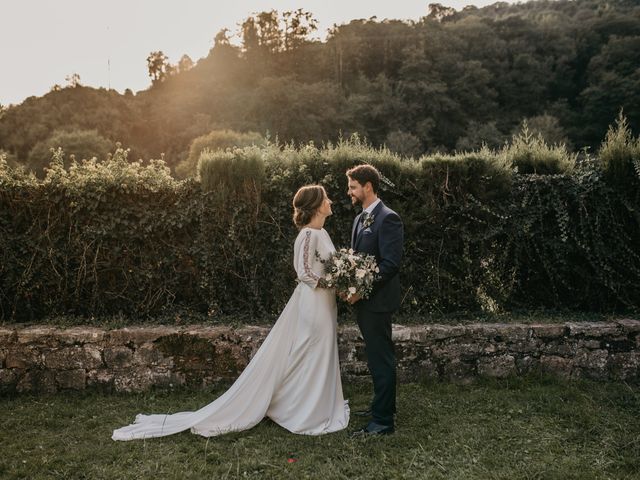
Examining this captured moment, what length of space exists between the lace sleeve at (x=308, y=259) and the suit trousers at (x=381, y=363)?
22.3 inches

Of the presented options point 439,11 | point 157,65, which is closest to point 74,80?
point 157,65

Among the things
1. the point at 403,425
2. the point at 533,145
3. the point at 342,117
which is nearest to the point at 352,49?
the point at 342,117

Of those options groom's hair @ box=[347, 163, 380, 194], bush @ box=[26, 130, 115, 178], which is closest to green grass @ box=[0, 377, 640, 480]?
groom's hair @ box=[347, 163, 380, 194]

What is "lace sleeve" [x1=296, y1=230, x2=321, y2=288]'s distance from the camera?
4.92 m

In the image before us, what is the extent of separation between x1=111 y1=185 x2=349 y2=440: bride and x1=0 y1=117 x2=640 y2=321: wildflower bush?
5.52 ft

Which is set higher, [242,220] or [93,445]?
[242,220]

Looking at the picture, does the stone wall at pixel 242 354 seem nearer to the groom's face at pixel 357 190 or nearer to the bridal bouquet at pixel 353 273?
the bridal bouquet at pixel 353 273

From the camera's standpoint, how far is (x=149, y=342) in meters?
6.07

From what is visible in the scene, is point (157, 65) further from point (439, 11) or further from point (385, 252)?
point (385, 252)

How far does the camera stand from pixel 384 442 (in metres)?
4.59

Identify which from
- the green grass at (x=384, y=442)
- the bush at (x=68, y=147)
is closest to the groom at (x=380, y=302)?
the green grass at (x=384, y=442)

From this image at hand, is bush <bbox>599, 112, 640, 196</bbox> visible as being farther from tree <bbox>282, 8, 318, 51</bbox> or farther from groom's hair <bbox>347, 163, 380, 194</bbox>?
tree <bbox>282, 8, 318, 51</bbox>

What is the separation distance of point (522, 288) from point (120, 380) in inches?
213

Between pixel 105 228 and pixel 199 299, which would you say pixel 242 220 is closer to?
pixel 199 299
